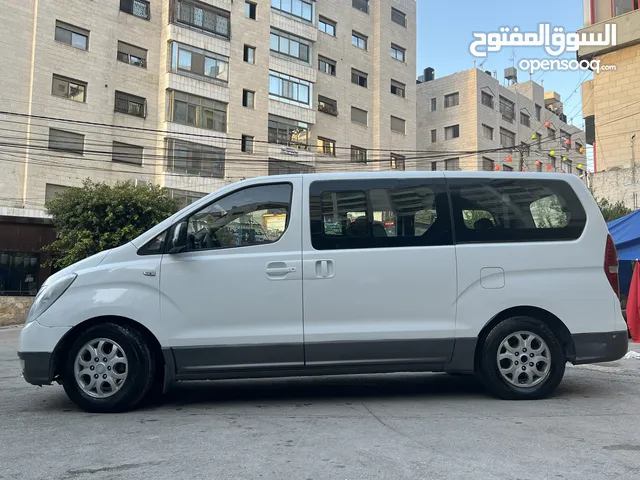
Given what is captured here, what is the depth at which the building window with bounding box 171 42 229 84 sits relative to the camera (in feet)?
93.6

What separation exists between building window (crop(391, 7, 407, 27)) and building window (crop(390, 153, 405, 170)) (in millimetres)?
9998

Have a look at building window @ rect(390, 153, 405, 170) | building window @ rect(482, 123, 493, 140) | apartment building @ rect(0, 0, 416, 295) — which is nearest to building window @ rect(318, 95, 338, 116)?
apartment building @ rect(0, 0, 416, 295)

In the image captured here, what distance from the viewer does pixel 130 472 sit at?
3.39 meters

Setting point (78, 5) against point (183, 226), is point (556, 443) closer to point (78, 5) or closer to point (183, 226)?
point (183, 226)

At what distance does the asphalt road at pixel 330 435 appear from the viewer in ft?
11.2

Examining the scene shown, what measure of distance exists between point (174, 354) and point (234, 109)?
2740cm

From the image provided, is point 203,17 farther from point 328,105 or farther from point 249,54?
point 328,105

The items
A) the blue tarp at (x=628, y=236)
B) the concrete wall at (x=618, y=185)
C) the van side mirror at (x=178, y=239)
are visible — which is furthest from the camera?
the concrete wall at (x=618, y=185)

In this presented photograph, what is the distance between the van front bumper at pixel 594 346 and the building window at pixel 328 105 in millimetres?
31552

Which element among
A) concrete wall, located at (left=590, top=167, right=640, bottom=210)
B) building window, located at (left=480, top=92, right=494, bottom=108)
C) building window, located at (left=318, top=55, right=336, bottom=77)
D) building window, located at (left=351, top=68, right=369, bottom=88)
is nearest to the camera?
concrete wall, located at (left=590, top=167, right=640, bottom=210)

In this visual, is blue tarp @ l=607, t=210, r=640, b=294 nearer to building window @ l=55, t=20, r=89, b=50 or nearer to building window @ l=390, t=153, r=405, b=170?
building window @ l=55, t=20, r=89, b=50

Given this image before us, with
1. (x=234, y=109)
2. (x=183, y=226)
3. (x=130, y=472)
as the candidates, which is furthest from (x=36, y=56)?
(x=130, y=472)

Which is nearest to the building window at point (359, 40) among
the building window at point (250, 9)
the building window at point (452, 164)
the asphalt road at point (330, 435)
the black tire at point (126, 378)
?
the building window at point (250, 9)

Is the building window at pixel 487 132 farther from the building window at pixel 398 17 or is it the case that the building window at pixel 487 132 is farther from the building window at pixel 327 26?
the building window at pixel 327 26
